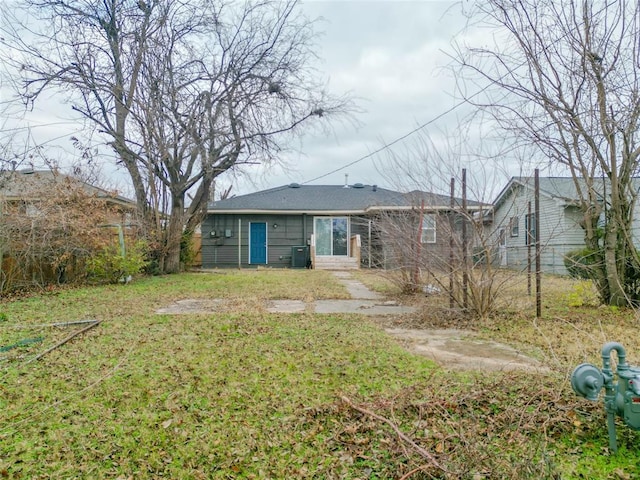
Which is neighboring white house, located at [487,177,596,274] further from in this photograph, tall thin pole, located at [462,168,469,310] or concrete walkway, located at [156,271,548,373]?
concrete walkway, located at [156,271,548,373]

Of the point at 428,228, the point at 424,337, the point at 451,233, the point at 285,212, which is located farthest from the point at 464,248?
the point at 285,212

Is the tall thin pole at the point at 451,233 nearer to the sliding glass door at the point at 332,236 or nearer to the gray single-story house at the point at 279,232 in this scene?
the gray single-story house at the point at 279,232

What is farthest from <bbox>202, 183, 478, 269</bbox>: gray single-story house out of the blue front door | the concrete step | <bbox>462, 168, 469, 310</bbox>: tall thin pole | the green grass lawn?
the green grass lawn

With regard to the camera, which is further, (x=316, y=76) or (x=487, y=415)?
(x=316, y=76)

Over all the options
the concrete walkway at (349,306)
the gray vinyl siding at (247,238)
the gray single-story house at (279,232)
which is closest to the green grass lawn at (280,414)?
the concrete walkway at (349,306)

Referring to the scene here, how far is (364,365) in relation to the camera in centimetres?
346

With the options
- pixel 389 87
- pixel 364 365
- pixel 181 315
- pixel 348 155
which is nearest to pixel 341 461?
pixel 364 365

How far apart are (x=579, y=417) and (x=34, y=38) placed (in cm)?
1257

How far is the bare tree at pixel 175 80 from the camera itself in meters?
9.78

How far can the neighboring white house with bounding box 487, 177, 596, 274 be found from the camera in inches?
209

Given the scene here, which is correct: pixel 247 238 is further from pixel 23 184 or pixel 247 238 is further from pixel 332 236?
pixel 23 184

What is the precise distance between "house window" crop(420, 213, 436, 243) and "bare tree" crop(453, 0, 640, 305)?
180cm

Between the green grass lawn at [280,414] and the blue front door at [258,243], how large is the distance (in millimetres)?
11655

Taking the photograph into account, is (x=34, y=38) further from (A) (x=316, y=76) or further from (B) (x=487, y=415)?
(B) (x=487, y=415)
